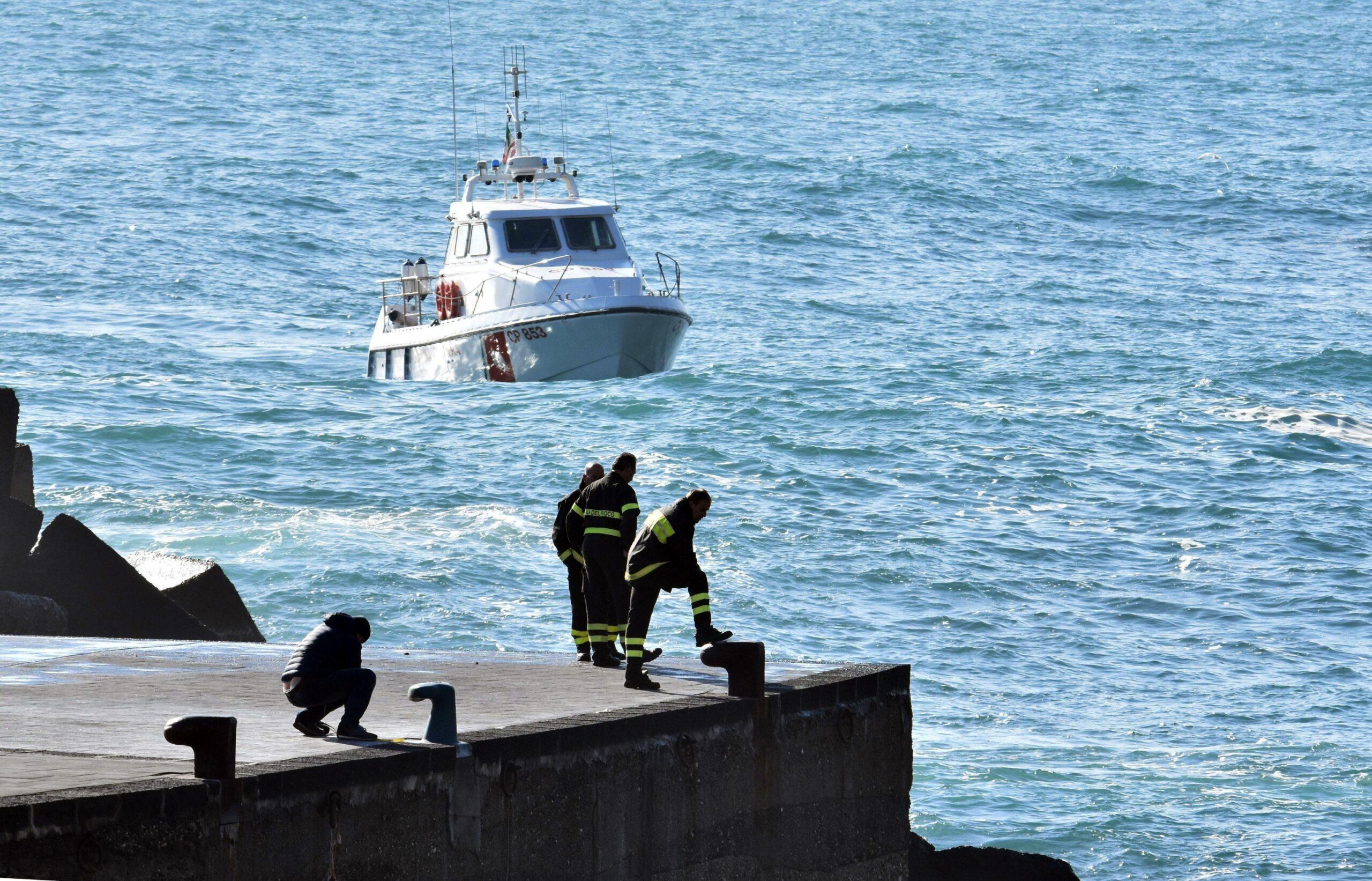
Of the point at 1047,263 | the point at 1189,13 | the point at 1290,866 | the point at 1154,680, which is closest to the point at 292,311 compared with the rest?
the point at 1047,263

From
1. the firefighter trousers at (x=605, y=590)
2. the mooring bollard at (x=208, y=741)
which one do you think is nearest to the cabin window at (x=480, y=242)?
the firefighter trousers at (x=605, y=590)

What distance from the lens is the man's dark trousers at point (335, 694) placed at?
28.7 feet

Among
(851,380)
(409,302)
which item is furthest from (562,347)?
(851,380)

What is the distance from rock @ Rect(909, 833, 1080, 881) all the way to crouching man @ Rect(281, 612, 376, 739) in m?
4.87

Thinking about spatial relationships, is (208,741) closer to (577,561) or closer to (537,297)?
(577,561)

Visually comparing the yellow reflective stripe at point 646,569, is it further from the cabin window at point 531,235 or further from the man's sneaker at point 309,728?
the cabin window at point 531,235

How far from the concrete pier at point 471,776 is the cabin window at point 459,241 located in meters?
21.5

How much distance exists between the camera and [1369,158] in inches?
2589

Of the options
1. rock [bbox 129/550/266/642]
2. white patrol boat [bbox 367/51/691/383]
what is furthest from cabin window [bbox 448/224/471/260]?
rock [bbox 129/550/266/642]

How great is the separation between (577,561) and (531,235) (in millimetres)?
21441

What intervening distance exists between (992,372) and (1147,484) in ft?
31.9

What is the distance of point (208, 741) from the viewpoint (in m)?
7.15

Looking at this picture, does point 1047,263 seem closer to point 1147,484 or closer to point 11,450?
point 1147,484

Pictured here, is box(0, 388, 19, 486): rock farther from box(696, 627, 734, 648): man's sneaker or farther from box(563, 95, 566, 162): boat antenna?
box(563, 95, 566, 162): boat antenna
